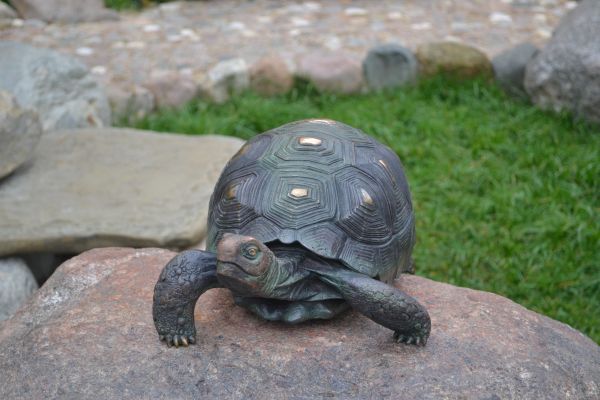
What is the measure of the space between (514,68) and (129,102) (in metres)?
2.96

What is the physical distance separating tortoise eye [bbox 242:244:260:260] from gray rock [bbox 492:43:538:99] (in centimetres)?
440

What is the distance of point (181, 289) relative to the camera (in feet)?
7.45

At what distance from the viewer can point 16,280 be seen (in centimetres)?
388

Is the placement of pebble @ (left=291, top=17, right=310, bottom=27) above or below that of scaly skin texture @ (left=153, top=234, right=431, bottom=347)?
below

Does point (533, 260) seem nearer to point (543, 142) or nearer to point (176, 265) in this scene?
point (543, 142)

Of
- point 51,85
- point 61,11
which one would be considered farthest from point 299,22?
point 51,85

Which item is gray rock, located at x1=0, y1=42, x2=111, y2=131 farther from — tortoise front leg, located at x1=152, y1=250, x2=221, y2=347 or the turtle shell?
tortoise front leg, located at x1=152, y1=250, x2=221, y2=347

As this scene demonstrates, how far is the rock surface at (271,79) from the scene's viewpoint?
6191 millimetres

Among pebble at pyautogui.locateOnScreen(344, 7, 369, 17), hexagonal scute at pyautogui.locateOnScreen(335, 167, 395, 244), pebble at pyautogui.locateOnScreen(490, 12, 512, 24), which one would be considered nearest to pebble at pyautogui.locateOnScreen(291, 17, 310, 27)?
pebble at pyautogui.locateOnScreen(344, 7, 369, 17)

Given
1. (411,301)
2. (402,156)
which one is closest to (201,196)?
(402,156)

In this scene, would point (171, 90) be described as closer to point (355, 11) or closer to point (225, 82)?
point (225, 82)

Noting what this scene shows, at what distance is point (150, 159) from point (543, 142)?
265cm

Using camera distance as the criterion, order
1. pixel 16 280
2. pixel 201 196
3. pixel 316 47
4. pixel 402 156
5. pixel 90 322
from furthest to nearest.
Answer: pixel 316 47 < pixel 402 156 < pixel 201 196 < pixel 16 280 < pixel 90 322

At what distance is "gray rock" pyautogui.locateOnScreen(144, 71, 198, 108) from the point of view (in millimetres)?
6047
